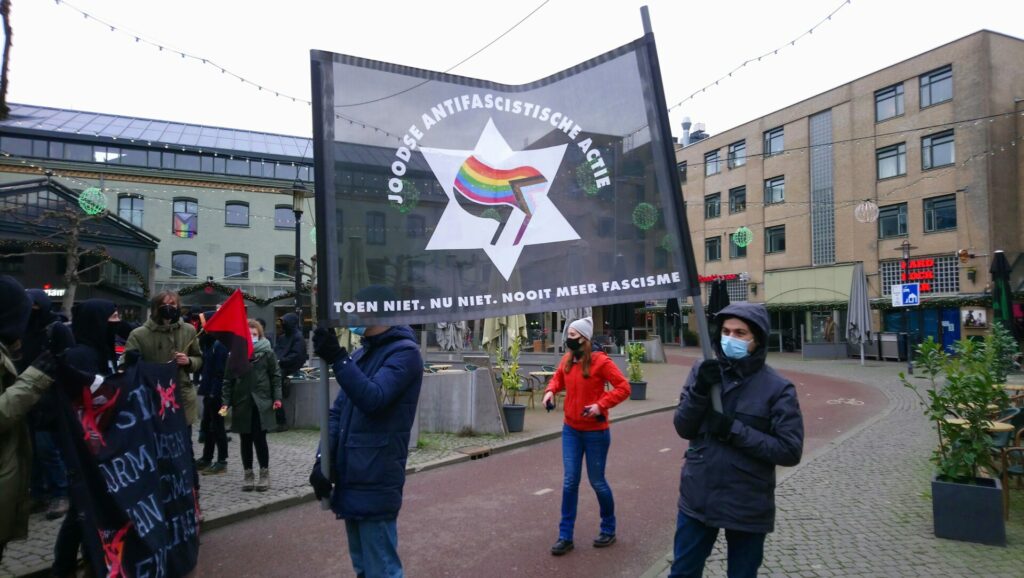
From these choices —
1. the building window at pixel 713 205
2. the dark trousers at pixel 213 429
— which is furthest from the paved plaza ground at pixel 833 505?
the building window at pixel 713 205

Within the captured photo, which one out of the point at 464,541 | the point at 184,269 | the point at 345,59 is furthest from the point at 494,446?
the point at 184,269

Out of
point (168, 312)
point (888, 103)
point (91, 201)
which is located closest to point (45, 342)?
point (168, 312)

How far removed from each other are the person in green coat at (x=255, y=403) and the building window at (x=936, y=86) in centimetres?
3430

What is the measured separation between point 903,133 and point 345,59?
35670 mm

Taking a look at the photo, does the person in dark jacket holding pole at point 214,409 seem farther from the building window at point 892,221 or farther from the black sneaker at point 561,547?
the building window at point 892,221

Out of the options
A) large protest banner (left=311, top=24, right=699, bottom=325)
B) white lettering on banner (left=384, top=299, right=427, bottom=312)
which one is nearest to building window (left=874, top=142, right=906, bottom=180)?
large protest banner (left=311, top=24, right=699, bottom=325)

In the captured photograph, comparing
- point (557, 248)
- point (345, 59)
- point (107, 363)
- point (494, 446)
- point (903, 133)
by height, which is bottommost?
point (494, 446)

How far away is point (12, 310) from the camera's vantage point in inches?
141

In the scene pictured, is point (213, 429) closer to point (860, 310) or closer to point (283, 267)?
point (860, 310)

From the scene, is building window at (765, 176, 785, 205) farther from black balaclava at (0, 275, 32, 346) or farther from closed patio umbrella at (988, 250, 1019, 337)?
black balaclava at (0, 275, 32, 346)

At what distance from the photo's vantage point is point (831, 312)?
3459 centimetres

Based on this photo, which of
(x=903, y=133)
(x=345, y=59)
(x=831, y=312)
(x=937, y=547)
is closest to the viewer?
(x=345, y=59)

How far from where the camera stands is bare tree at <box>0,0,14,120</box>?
Result: 365 centimetres

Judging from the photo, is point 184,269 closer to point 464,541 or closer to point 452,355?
point 452,355
